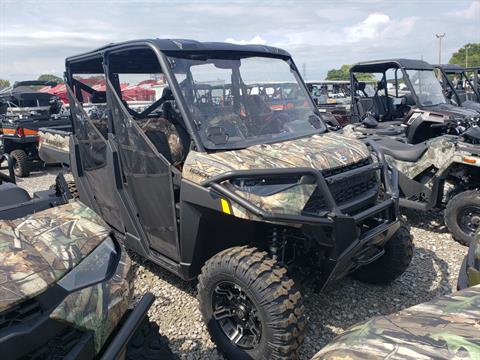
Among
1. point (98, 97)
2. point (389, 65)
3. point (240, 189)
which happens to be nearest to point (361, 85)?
Result: point (389, 65)

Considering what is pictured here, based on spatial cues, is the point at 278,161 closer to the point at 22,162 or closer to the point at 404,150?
the point at 404,150

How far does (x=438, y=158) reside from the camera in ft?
17.3

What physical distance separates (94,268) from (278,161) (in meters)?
1.43

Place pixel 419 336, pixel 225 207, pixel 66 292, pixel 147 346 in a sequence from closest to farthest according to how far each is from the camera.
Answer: pixel 419 336, pixel 66 292, pixel 147 346, pixel 225 207

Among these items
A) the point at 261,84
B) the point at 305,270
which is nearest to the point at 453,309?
the point at 305,270

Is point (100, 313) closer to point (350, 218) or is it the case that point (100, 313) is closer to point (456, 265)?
point (350, 218)

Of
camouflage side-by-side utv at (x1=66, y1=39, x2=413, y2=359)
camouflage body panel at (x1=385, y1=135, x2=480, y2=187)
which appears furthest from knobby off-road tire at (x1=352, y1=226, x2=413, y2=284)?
camouflage body panel at (x1=385, y1=135, x2=480, y2=187)

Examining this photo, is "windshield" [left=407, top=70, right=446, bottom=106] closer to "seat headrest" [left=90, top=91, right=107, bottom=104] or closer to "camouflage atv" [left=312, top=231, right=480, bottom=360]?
"seat headrest" [left=90, top=91, right=107, bottom=104]

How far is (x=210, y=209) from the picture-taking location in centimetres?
289

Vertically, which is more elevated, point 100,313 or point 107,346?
point 100,313

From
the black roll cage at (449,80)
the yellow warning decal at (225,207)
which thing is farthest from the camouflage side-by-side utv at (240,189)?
the black roll cage at (449,80)

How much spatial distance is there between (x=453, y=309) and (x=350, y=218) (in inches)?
41.3

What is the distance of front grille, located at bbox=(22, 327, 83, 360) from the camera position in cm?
169

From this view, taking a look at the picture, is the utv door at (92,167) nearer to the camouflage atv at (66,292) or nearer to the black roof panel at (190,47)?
the black roof panel at (190,47)
